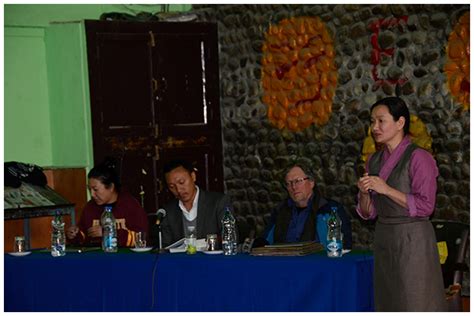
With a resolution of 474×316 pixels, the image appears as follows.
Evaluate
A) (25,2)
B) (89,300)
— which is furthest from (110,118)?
(89,300)

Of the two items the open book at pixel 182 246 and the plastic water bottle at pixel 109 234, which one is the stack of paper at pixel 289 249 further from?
the plastic water bottle at pixel 109 234

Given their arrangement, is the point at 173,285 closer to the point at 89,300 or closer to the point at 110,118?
the point at 89,300

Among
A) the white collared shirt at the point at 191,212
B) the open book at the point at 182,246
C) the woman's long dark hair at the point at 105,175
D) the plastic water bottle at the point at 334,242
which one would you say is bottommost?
the open book at the point at 182,246

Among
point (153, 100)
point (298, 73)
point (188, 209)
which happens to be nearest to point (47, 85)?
point (153, 100)

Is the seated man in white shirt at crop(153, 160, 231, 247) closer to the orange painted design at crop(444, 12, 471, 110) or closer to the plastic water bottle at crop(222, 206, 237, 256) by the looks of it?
the plastic water bottle at crop(222, 206, 237, 256)

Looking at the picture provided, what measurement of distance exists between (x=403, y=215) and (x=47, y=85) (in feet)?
14.5

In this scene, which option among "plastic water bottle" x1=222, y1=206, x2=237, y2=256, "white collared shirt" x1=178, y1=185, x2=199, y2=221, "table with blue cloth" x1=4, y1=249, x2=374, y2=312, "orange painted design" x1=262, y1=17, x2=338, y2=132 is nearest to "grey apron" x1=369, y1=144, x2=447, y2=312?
"table with blue cloth" x1=4, y1=249, x2=374, y2=312

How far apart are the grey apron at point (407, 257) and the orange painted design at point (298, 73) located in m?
3.29

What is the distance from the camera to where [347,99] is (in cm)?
868

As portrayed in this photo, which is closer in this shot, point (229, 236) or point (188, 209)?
point (229, 236)

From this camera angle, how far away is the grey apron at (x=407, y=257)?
18.1ft

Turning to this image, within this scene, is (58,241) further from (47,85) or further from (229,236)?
(47,85)

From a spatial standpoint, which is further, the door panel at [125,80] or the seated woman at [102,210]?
the door panel at [125,80]

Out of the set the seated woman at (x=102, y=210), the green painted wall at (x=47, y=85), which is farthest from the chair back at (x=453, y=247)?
the green painted wall at (x=47, y=85)
